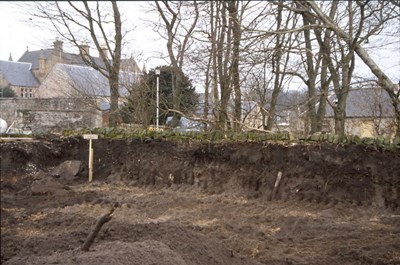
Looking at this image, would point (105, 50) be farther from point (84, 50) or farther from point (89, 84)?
point (89, 84)

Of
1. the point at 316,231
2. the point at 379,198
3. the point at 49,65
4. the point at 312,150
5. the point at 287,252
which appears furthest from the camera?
the point at 49,65

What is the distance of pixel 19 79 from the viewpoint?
32.4 metres

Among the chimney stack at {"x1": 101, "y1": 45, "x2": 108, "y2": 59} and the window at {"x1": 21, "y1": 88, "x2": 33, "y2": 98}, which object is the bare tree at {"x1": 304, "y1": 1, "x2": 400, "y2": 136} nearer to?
the chimney stack at {"x1": 101, "y1": 45, "x2": 108, "y2": 59}

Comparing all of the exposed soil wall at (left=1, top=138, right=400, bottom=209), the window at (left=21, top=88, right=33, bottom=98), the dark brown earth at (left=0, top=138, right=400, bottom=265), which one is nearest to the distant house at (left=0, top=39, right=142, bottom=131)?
the exposed soil wall at (left=1, top=138, right=400, bottom=209)

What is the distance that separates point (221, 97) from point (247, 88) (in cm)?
107

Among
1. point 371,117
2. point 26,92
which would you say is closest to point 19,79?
point 26,92

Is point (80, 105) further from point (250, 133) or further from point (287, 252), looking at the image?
point (287, 252)

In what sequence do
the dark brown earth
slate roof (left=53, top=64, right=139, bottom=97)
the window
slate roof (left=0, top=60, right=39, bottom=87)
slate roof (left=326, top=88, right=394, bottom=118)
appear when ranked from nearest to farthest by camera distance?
the dark brown earth → slate roof (left=326, top=88, right=394, bottom=118) → slate roof (left=53, top=64, right=139, bottom=97) → slate roof (left=0, top=60, right=39, bottom=87) → the window

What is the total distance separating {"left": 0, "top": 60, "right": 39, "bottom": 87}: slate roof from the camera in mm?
28587

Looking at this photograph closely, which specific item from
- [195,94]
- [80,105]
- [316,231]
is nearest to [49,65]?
[80,105]

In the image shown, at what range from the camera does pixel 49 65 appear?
1067 inches

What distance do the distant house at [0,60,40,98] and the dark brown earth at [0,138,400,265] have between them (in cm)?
1721

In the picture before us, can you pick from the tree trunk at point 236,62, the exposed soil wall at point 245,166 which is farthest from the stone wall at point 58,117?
the tree trunk at point 236,62

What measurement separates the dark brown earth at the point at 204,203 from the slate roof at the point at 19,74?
1714cm
